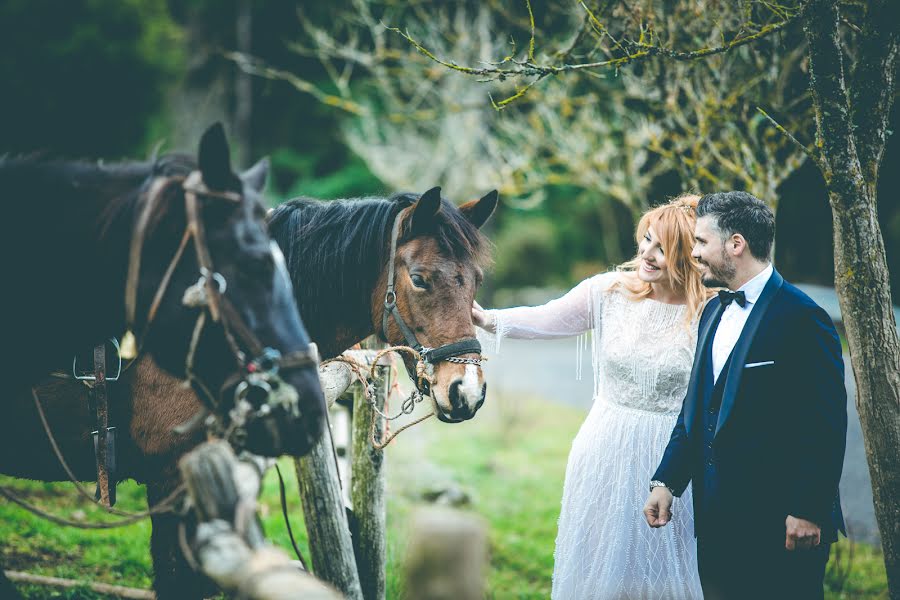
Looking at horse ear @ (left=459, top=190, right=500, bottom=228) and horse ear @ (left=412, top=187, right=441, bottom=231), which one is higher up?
horse ear @ (left=459, top=190, right=500, bottom=228)

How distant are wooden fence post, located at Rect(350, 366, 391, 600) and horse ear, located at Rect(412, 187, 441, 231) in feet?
2.77

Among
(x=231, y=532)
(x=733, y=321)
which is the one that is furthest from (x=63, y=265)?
(x=733, y=321)

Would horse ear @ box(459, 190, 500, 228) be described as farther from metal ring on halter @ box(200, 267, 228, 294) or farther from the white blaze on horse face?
metal ring on halter @ box(200, 267, 228, 294)

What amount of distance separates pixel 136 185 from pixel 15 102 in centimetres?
1164

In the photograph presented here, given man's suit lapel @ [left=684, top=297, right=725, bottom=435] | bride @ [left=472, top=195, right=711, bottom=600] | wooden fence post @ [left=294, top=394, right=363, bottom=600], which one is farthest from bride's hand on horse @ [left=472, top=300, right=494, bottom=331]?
man's suit lapel @ [left=684, top=297, right=725, bottom=435]

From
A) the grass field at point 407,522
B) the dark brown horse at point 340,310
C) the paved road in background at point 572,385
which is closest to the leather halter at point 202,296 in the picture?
the dark brown horse at point 340,310

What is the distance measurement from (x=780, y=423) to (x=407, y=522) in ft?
11.1

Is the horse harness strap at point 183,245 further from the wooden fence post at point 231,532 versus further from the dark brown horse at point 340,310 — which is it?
the dark brown horse at point 340,310

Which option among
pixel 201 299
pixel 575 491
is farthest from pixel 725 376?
pixel 201 299

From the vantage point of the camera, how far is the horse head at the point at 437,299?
117 inches

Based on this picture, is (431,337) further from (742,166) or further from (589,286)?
(742,166)

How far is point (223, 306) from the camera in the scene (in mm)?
2127

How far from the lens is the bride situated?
3168mm

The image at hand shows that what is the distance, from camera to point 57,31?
41.7ft
